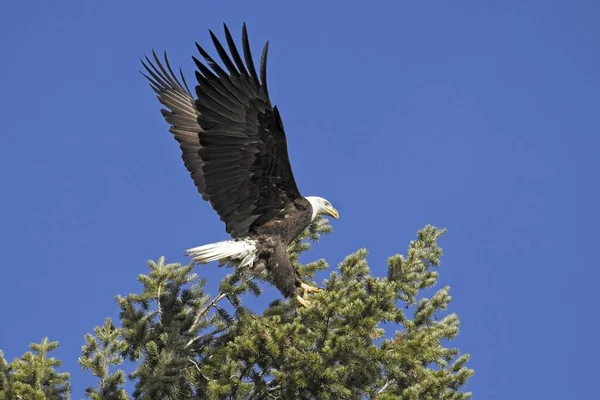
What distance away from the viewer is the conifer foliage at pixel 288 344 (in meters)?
6.83

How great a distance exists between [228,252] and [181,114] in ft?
9.87

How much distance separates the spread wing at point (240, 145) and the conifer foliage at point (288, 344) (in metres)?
1.17

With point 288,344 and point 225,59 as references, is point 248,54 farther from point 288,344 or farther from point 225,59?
point 288,344

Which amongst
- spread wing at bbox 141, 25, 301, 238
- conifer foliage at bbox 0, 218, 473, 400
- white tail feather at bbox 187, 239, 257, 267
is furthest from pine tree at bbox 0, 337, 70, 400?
spread wing at bbox 141, 25, 301, 238

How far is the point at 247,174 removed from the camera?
28.9ft

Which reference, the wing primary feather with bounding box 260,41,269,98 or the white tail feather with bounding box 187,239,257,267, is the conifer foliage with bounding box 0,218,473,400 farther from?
the wing primary feather with bounding box 260,41,269,98

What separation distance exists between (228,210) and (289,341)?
8.10 feet

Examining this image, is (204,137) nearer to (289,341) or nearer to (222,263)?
(222,263)

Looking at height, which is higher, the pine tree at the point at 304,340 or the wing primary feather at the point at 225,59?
the wing primary feather at the point at 225,59

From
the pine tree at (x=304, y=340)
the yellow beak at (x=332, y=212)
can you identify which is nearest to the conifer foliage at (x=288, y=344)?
the pine tree at (x=304, y=340)

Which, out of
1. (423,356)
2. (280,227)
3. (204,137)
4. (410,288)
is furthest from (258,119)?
(423,356)

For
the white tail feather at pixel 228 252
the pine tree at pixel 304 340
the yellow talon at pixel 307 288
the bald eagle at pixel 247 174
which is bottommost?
the pine tree at pixel 304 340

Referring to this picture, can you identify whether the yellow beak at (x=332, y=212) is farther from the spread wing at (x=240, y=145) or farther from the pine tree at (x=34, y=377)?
the pine tree at (x=34, y=377)

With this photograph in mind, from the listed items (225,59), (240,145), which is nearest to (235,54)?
(225,59)
